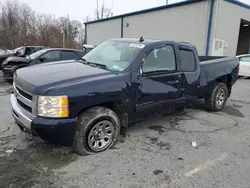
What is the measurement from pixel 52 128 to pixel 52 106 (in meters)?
0.29

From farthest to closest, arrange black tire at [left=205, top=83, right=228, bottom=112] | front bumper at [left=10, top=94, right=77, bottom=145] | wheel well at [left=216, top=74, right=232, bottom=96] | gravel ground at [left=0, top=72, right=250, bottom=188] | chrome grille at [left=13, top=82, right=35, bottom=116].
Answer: wheel well at [left=216, top=74, right=232, bottom=96], black tire at [left=205, top=83, right=228, bottom=112], chrome grille at [left=13, top=82, right=35, bottom=116], front bumper at [left=10, top=94, right=77, bottom=145], gravel ground at [left=0, top=72, right=250, bottom=188]

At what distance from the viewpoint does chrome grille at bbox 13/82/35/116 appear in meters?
2.78

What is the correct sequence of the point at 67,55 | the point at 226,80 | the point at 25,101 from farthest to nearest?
the point at 67,55 → the point at 226,80 → the point at 25,101

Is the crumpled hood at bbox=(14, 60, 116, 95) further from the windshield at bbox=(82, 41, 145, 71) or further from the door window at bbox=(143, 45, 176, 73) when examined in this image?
the door window at bbox=(143, 45, 176, 73)

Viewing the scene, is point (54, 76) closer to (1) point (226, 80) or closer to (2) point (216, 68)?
(2) point (216, 68)

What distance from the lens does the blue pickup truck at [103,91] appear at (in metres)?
2.69

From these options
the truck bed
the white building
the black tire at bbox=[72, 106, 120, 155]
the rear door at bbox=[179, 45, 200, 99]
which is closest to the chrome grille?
the black tire at bbox=[72, 106, 120, 155]

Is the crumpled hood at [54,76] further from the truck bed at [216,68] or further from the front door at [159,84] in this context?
the truck bed at [216,68]

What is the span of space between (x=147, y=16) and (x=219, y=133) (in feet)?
48.2

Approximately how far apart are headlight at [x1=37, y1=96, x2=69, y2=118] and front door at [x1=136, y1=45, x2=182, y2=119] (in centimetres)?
128

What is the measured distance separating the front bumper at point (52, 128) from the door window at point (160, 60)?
1.56 metres

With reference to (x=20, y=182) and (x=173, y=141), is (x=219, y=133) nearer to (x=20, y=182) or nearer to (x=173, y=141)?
(x=173, y=141)

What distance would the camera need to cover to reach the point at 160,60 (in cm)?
385

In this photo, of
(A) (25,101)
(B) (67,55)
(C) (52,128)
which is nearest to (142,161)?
(C) (52,128)
